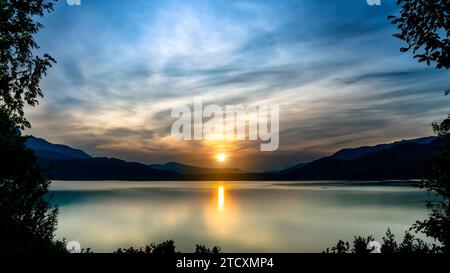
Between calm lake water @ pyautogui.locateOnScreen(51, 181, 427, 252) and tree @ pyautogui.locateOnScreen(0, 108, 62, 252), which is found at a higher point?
tree @ pyautogui.locateOnScreen(0, 108, 62, 252)

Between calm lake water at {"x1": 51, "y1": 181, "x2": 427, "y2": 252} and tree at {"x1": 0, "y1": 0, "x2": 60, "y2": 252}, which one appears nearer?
tree at {"x1": 0, "y1": 0, "x2": 60, "y2": 252}

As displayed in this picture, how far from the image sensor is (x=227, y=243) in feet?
196

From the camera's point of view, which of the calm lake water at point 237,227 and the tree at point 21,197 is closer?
the tree at point 21,197

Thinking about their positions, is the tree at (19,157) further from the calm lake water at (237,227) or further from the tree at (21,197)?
the calm lake water at (237,227)

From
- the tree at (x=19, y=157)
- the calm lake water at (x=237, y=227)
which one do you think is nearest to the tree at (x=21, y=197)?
the tree at (x=19, y=157)

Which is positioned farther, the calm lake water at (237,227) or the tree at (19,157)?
the calm lake water at (237,227)

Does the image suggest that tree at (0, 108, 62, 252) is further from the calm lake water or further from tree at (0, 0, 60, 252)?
the calm lake water

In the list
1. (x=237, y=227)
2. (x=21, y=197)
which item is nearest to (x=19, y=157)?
(x=21, y=197)

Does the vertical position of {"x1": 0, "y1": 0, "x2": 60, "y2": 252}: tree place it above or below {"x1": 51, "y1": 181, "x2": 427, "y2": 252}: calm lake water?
above

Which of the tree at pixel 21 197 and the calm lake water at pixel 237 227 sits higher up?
the tree at pixel 21 197

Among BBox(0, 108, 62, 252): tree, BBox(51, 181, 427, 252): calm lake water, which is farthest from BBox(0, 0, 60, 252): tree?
BBox(51, 181, 427, 252): calm lake water

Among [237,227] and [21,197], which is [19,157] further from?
[237,227]

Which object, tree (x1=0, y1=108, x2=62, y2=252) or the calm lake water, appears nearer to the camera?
tree (x1=0, y1=108, x2=62, y2=252)

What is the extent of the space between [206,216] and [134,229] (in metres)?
25.6
